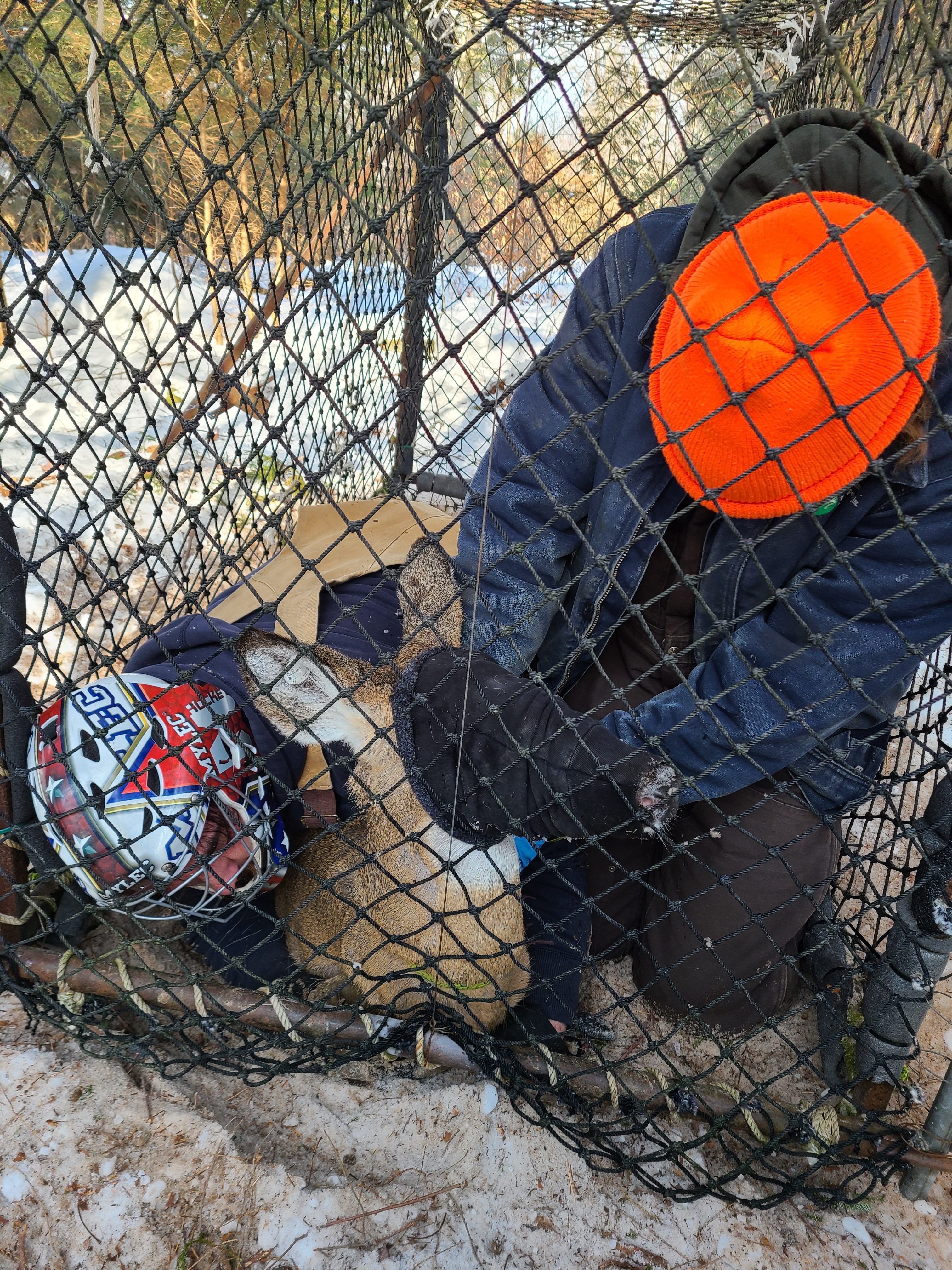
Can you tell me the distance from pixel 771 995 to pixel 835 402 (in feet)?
6.11

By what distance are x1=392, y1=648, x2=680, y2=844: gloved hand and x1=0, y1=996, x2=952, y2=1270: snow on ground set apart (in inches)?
32.7

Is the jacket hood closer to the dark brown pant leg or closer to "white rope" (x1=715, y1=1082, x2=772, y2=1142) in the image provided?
the dark brown pant leg

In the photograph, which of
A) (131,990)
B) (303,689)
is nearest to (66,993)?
(131,990)

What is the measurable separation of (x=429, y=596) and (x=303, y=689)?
38 cm

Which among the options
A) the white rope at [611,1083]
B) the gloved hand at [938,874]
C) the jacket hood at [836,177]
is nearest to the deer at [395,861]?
the white rope at [611,1083]

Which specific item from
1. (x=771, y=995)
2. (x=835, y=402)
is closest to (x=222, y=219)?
(x=835, y=402)

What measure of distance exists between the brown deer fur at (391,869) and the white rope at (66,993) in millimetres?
576

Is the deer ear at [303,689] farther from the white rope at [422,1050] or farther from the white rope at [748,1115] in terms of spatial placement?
the white rope at [748,1115]

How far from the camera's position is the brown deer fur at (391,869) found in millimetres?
1844

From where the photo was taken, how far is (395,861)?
89.0 inches

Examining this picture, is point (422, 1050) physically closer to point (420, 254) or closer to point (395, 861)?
point (395, 861)

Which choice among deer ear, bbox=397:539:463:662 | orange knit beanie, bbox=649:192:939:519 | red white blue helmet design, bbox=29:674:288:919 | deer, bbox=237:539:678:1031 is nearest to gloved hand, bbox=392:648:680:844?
deer, bbox=237:539:678:1031

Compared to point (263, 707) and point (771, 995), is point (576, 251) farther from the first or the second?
point (771, 995)

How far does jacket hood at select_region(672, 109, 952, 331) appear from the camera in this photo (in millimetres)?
1479
